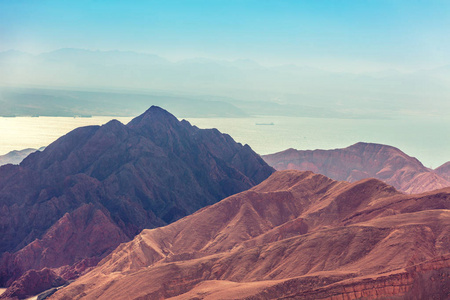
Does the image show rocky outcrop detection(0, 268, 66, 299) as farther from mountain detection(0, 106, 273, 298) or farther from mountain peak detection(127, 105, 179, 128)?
mountain peak detection(127, 105, 179, 128)

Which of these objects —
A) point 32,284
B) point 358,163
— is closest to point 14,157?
point 32,284

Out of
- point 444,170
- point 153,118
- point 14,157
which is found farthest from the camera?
point 444,170

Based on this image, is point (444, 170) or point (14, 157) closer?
point (14, 157)

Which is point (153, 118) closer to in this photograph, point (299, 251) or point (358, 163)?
point (358, 163)

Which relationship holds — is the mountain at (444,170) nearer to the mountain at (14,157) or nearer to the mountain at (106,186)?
the mountain at (106,186)

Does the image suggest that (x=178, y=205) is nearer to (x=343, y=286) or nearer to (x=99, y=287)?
(x=99, y=287)

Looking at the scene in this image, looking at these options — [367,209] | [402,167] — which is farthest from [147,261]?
[402,167]
